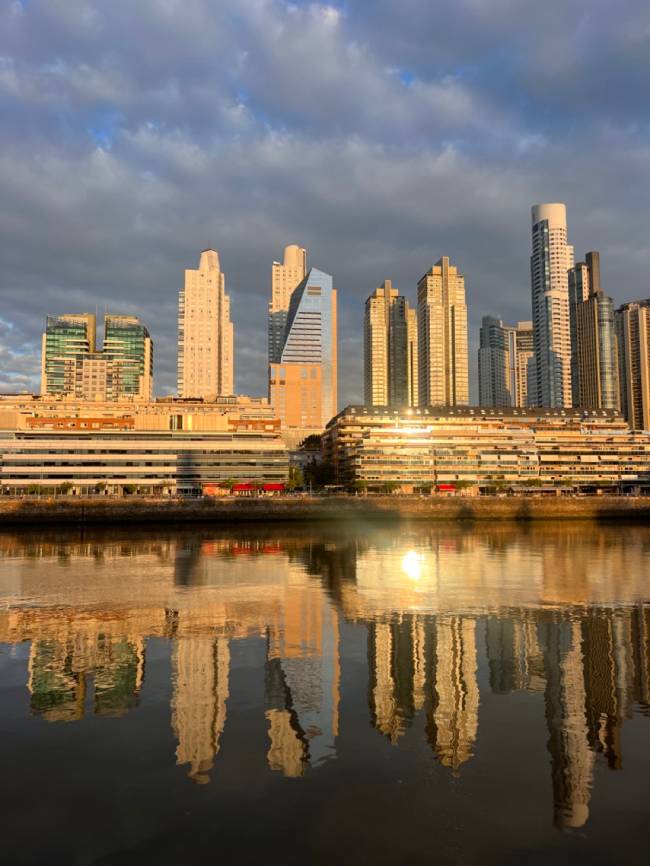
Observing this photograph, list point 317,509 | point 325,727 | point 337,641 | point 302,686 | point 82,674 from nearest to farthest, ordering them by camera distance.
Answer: point 325,727 < point 302,686 < point 82,674 < point 337,641 < point 317,509

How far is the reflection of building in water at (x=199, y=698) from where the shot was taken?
16.8 metres

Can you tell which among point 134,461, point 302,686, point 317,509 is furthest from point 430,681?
point 134,461

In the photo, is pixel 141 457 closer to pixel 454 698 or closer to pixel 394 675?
pixel 394 675

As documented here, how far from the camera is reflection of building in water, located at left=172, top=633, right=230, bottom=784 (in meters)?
16.8

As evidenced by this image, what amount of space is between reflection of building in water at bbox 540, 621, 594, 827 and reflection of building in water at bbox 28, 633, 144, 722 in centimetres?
1275

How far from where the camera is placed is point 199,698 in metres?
21.1

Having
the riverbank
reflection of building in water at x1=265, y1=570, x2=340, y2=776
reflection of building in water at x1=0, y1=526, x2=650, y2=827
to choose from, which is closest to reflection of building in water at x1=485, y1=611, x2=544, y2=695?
reflection of building in water at x1=0, y1=526, x2=650, y2=827

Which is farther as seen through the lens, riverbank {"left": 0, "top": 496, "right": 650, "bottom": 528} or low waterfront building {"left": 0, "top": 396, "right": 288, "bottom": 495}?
low waterfront building {"left": 0, "top": 396, "right": 288, "bottom": 495}

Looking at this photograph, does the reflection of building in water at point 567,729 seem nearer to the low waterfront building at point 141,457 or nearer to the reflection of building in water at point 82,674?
the reflection of building in water at point 82,674

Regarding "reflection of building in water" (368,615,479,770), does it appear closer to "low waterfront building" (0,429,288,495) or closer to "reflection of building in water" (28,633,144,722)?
"reflection of building in water" (28,633,144,722)

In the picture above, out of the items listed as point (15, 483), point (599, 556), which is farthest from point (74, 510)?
point (599, 556)

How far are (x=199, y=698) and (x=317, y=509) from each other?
367 ft

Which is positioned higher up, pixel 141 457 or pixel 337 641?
pixel 141 457

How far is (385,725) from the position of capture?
18.8 meters
